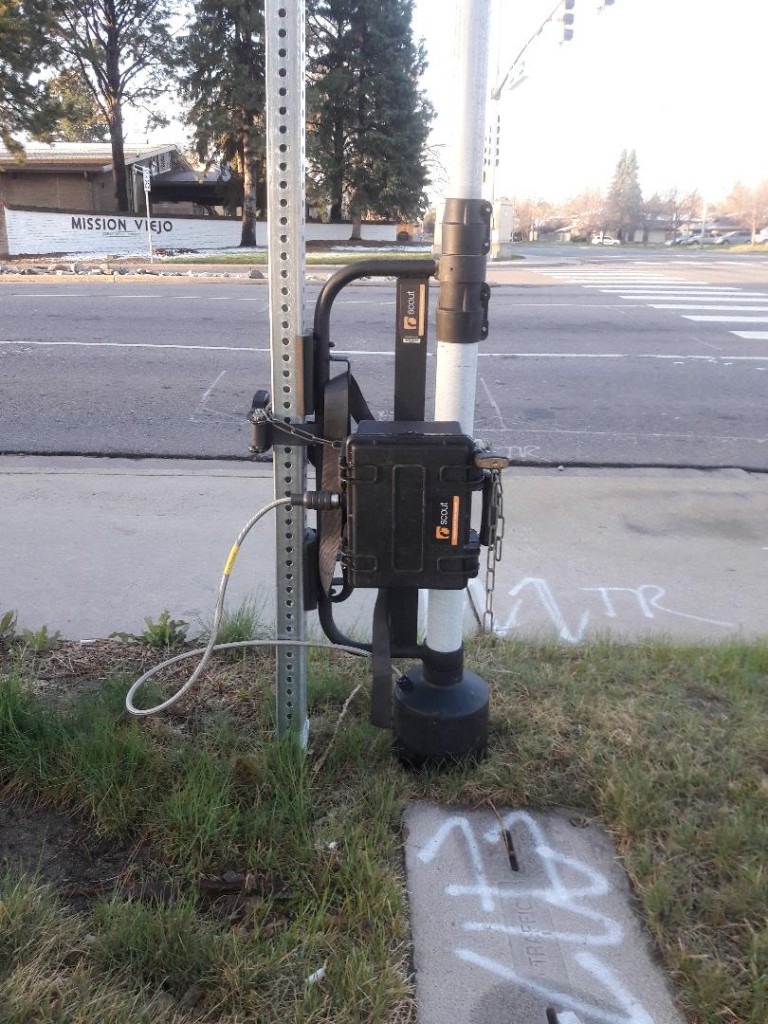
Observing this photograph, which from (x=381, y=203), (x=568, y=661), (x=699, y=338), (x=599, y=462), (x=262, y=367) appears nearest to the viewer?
(x=568, y=661)

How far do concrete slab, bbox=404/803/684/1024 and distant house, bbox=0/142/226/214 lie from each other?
3368 cm

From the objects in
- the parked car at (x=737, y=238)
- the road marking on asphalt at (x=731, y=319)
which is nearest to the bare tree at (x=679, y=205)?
the parked car at (x=737, y=238)

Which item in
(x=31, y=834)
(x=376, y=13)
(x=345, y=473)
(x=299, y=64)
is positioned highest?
(x=376, y=13)

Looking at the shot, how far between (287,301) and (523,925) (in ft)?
5.42

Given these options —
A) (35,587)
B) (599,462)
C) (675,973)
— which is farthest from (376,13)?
(675,973)

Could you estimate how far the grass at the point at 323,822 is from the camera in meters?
1.87

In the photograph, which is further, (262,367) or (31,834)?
(262,367)

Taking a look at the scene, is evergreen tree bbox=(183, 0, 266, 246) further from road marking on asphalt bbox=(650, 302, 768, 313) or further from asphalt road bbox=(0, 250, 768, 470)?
road marking on asphalt bbox=(650, 302, 768, 313)

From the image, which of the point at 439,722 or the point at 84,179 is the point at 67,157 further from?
the point at 439,722

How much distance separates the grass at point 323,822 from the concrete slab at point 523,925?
53 millimetres

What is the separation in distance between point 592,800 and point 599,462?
3.99 m

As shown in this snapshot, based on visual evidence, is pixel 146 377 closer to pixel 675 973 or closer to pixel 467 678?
pixel 467 678

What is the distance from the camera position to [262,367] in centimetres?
912

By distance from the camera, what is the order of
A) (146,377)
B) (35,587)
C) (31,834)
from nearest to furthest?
(31,834)
(35,587)
(146,377)
